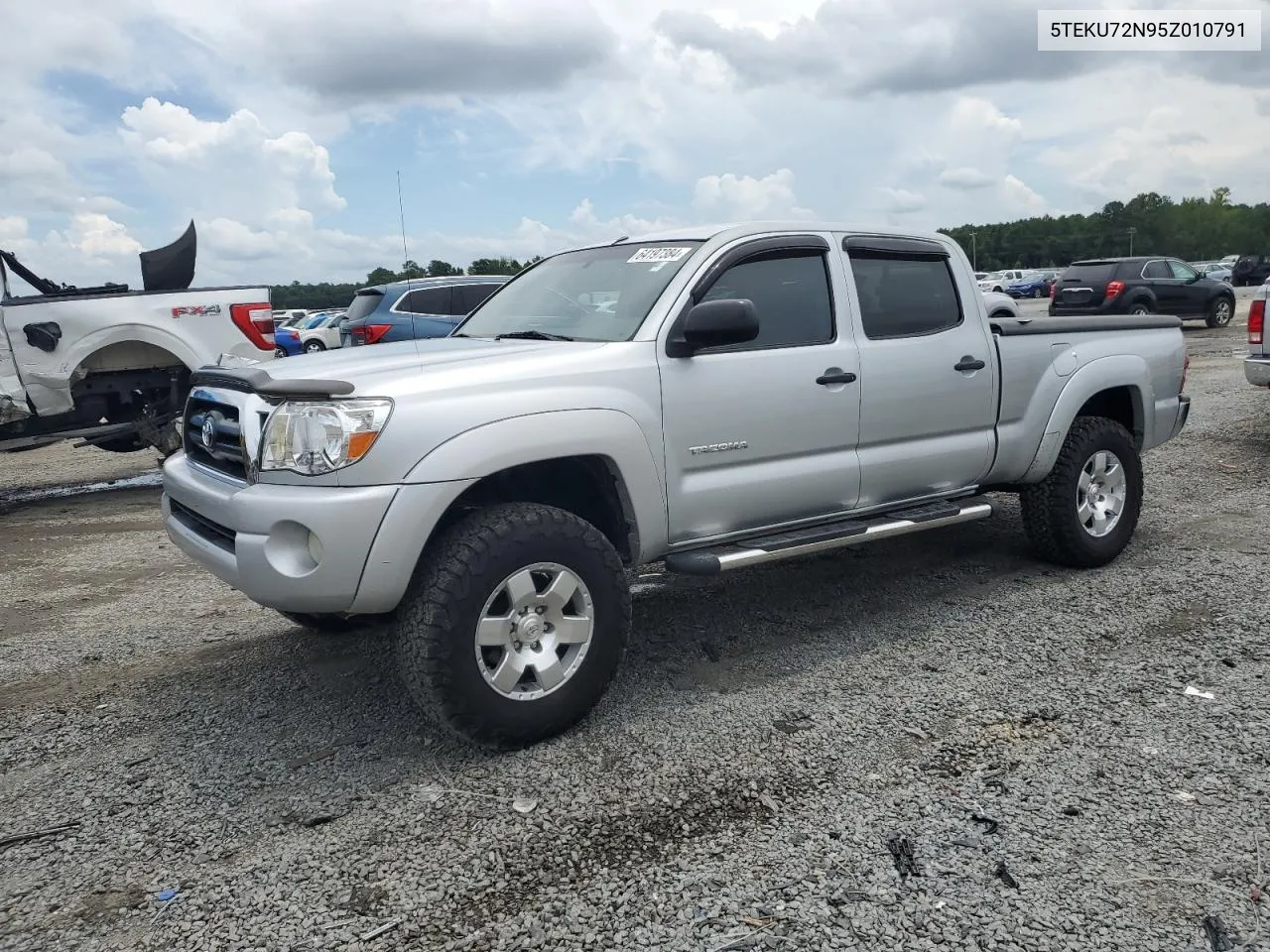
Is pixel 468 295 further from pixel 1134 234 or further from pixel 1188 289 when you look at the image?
pixel 1134 234

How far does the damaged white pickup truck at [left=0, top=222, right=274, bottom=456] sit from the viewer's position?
324 inches

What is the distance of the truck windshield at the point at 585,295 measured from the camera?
4082 millimetres

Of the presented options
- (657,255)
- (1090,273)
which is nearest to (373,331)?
(657,255)

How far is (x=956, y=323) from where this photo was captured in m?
4.94

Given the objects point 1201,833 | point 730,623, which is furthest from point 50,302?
point 1201,833

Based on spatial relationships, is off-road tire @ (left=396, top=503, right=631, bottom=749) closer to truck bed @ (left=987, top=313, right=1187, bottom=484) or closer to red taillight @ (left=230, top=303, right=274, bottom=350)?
truck bed @ (left=987, top=313, right=1187, bottom=484)

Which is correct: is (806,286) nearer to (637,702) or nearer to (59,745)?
(637,702)

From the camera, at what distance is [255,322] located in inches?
353

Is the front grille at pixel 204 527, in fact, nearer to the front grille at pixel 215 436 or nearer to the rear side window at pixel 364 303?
the front grille at pixel 215 436

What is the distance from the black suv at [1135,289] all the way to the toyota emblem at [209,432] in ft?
62.3

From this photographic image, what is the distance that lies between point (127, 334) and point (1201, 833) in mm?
8546

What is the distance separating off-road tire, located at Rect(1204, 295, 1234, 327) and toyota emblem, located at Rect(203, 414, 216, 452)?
22792 millimetres

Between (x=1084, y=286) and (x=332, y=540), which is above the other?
(x=1084, y=286)

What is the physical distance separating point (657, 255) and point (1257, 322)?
269 inches
